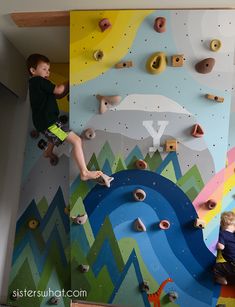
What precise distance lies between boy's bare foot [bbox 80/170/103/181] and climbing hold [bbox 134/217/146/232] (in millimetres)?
312

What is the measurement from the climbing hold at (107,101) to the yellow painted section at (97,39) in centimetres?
13

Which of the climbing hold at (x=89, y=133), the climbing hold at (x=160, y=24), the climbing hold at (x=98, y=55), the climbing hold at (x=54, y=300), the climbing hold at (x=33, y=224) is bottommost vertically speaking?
the climbing hold at (x=54, y=300)

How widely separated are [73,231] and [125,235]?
28 centimetres

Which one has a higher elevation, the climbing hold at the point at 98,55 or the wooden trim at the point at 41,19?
the wooden trim at the point at 41,19

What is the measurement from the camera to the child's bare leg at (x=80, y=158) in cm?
168

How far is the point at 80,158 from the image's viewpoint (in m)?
1.69

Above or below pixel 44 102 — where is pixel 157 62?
above

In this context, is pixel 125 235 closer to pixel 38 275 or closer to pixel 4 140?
pixel 38 275

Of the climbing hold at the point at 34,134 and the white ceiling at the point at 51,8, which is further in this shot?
the climbing hold at the point at 34,134

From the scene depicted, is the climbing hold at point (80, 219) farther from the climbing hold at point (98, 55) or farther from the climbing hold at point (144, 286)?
the climbing hold at point (98, 55)

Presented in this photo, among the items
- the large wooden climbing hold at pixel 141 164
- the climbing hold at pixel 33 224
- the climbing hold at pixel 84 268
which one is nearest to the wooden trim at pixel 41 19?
the large wooden climbing hold at pixel 141 164

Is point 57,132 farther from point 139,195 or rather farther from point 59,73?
point 59,73

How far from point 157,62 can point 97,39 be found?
334 millimetres

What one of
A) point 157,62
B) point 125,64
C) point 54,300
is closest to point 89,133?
point 125,64
